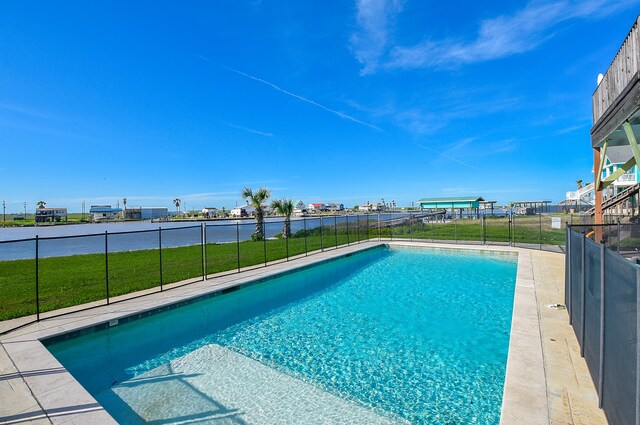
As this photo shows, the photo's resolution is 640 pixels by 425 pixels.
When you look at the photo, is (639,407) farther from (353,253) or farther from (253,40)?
(253,40)

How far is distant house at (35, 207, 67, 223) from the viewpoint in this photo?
278ft

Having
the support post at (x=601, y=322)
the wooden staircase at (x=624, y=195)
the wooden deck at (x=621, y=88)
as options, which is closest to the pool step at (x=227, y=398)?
the support post at (x=601, y=322)

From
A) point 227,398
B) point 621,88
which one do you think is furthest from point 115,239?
point 621,88

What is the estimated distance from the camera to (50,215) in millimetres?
86625

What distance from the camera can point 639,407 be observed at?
6.20 ft

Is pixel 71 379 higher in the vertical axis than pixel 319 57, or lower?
lower

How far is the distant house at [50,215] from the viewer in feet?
278

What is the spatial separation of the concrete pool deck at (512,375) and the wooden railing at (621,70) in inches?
147

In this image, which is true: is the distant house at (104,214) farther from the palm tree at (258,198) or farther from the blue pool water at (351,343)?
the blue pool water at (351,343)

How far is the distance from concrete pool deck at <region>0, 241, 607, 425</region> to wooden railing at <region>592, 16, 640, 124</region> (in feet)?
12.2

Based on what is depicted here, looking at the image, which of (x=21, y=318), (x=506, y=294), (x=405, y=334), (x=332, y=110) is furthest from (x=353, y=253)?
(x=332, y=110)

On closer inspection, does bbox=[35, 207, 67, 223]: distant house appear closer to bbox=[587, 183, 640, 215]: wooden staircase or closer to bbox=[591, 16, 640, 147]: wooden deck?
bbox=[591, 16, 640, 147]: wooden deck

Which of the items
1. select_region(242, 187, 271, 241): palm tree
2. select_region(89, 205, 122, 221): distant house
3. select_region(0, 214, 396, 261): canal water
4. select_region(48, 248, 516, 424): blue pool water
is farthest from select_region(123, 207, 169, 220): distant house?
select_region(48, 248, 516, 424): blue pool water

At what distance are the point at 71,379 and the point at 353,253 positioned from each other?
12.4 meters
